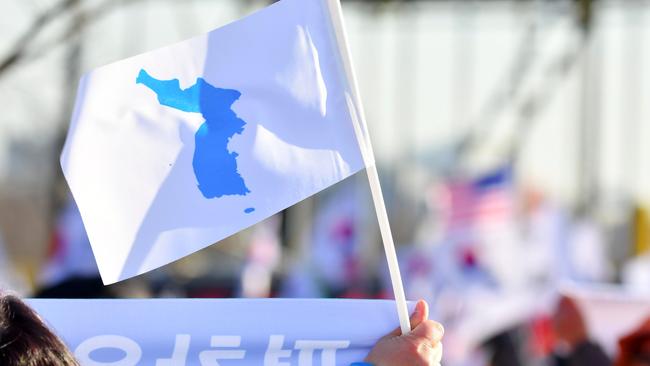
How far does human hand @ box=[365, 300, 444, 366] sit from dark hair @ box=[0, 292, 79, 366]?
813mm

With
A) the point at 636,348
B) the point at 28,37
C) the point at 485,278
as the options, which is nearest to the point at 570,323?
the point at 636,348

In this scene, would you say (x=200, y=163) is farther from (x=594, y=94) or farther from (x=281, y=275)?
(x=594, y=94)

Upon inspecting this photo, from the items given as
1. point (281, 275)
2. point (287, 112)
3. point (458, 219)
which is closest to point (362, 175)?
point (281, 275)

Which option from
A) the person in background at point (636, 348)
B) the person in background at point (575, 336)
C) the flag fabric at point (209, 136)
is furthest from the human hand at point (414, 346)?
the person in background at point (575, 336)

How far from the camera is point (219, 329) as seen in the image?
2.64 meters

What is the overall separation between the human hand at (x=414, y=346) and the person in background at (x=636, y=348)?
6.06ft


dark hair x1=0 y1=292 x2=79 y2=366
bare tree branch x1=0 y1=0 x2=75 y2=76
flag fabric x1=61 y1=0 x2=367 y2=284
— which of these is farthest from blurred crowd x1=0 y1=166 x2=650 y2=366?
dark hair x1=0 y1=292 x2=79 y2=366

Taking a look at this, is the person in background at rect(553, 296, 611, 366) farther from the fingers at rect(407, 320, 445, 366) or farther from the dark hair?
the dark hair

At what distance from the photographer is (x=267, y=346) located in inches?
104

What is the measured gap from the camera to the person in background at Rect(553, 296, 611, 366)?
4863 millimetres

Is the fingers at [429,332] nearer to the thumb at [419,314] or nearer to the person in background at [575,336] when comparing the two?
the thumb at [419,314]

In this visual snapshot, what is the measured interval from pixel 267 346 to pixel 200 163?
0.39m

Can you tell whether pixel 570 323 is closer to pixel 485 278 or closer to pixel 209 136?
pixel 209 136

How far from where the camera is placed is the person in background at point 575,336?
4863 mm
